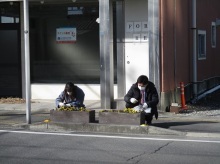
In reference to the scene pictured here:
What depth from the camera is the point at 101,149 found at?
9.16 meters

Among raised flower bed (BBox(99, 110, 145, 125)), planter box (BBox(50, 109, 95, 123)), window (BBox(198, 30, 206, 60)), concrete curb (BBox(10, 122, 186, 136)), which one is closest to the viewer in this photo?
concrete curb (BBox(10, 122, 186, 136))

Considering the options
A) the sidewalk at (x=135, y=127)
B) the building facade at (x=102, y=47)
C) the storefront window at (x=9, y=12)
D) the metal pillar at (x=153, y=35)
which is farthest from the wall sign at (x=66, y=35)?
the metal pillar at (x=153, y=35)

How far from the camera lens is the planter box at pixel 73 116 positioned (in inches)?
449

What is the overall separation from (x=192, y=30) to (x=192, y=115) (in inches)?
199

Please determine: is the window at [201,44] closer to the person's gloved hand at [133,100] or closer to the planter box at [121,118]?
the person's gloved hand at [133,100]

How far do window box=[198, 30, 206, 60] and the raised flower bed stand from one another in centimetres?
945

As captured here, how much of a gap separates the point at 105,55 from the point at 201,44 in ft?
22.9

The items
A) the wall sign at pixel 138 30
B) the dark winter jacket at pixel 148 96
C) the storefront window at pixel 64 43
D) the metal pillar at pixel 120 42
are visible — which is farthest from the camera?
the storefront window at pixel 64 43

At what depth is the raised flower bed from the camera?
11015 mm

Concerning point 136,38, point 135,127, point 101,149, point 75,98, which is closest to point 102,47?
point 136,38

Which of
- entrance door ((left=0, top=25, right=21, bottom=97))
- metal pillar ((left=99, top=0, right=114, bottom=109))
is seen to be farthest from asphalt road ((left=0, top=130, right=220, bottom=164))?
entrance door ((left=0, top=25, right=21, bottom=97))

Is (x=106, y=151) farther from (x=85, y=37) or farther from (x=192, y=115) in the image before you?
(x=85, y=37)

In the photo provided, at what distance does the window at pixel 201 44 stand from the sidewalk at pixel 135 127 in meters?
5.94

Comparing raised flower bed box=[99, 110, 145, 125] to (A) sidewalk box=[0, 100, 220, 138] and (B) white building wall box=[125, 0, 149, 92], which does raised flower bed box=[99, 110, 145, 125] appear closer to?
(A) sidewalk box=[0, 100, 220, 138]
